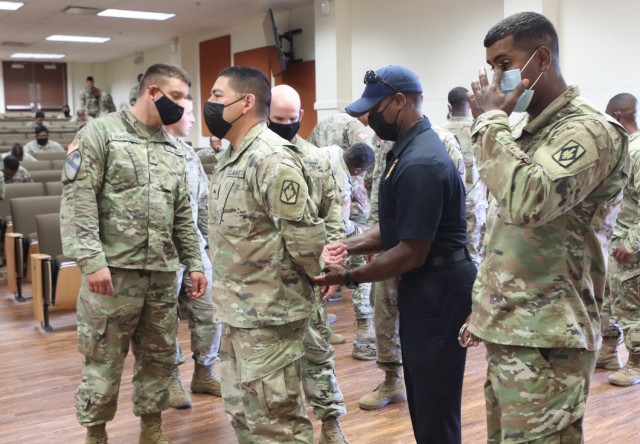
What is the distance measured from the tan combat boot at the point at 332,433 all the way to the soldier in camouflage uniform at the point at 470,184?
5.71ft

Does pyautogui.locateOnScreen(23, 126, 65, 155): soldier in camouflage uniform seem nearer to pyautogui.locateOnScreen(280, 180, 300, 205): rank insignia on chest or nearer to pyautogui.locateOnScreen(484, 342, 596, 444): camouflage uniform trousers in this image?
pyautogui.locateOnScreen(280, 180, 300, 205): rank insignia on chest

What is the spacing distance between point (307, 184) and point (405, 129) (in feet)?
1.27

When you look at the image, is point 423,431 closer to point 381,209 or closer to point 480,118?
point 381,209

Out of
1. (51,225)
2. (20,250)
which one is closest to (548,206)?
(51,225)

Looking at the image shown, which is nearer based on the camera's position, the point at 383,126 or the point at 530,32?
the point at 530,32

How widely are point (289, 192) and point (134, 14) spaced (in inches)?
451

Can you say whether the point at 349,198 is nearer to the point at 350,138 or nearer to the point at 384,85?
the point at 350,138

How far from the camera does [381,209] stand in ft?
7.55

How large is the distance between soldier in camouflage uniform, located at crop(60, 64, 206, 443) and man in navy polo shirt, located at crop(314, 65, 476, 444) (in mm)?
911

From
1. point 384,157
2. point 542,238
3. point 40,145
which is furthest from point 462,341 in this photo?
point 40,145

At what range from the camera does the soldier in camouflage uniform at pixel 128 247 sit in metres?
2.68

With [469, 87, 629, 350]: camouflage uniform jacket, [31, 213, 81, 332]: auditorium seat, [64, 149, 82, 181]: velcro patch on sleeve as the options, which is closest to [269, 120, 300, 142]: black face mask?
[64, 149, 82, 181]: velcro patch on sleeve

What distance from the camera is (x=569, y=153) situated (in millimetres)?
1538

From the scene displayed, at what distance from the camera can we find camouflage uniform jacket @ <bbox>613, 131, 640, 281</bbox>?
3643 millimetres
